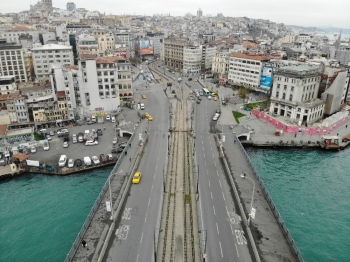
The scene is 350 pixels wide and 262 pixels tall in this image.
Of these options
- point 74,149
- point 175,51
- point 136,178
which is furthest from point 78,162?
point 175,51

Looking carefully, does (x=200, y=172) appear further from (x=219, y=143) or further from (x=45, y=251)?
(x=45, y=251)

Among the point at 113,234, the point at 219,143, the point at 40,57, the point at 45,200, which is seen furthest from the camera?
the point at 40,57

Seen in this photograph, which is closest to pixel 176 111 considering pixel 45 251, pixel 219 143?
pixel 219 143

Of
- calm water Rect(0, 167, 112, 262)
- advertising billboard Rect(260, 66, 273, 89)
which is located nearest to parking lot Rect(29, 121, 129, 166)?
calm water Rect(0, 167, 112, 262)

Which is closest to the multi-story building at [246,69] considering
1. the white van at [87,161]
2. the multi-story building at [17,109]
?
the white van at [87,161]

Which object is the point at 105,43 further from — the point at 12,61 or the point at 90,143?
the point at 90,143

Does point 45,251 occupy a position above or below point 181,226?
below

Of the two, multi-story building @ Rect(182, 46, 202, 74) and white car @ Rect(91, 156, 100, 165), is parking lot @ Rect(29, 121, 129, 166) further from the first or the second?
multi-story building @ Rect(182, 46, 202, 74)
